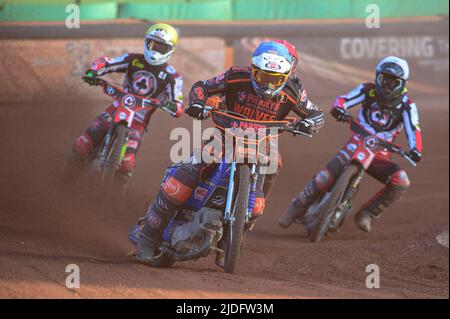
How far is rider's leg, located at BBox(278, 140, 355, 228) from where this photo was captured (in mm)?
10414

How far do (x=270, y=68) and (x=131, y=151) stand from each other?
12.0 feet

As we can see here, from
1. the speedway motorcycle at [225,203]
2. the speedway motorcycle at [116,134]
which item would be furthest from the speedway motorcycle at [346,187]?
the speedway motorcycle at [225,203]

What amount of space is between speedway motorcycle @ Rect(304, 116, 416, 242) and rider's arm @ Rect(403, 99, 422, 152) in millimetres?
285

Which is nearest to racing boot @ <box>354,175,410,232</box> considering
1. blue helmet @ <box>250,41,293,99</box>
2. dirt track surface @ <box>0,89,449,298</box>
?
dirt track surface @ <box>0,89,449,298</box>

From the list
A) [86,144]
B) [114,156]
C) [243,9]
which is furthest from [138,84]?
[243,9]

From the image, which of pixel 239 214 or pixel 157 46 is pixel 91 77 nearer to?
pixel 157 46

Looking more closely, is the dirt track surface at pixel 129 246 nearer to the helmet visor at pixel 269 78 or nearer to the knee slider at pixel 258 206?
the knee slider at pixel 258 206

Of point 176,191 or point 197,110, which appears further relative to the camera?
point 176,191

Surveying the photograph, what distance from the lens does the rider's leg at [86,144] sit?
33.8ft

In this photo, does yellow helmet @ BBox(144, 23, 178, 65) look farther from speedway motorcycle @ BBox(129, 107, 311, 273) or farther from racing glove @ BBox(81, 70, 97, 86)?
speedway motorcycle @ BBox(129, 107, 311, 273)

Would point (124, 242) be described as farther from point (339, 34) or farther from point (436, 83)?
point (436, 83)

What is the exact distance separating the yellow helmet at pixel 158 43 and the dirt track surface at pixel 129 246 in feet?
6.03

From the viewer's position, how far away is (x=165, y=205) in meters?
7.59
